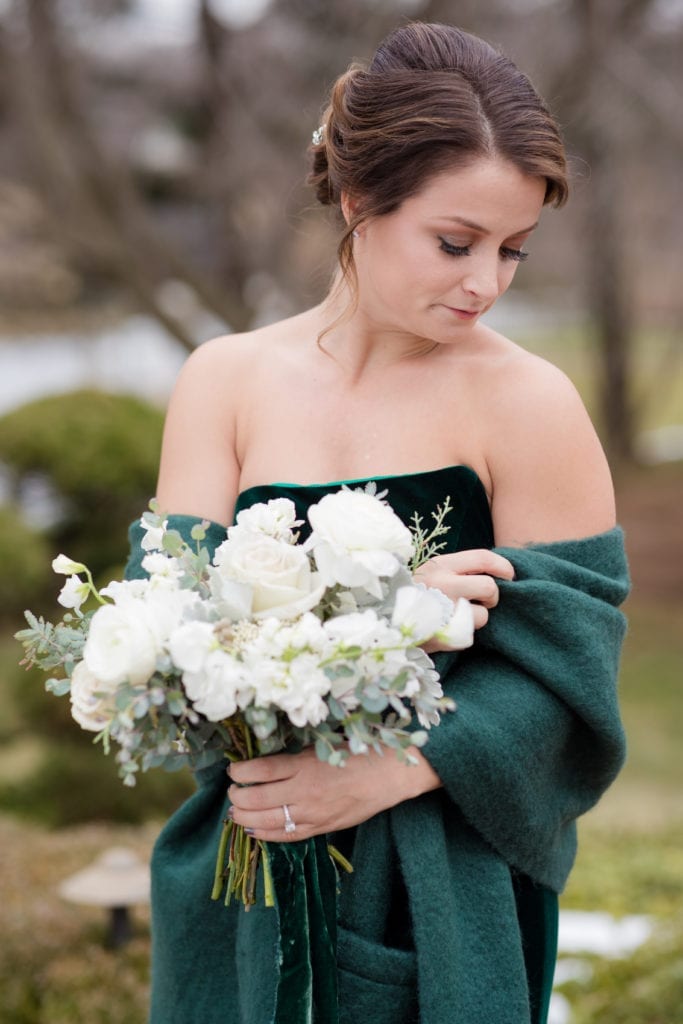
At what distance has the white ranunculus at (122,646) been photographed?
5.08 feet

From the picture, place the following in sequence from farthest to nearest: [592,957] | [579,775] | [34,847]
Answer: [34,847] → [592,957] → [579,775]

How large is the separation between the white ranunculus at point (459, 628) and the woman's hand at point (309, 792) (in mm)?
276

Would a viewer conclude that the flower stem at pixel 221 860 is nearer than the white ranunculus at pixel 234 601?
No

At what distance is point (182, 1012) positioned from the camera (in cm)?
219

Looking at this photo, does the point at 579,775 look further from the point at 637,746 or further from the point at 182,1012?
the point at 637,746

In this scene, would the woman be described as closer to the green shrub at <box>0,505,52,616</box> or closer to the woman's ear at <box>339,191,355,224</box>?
the woman's ear at <box>339,191,355,224</box>

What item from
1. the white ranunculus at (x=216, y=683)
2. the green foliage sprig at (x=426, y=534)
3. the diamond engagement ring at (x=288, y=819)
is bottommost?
the diamond engagement ring at (x=288, y=819)

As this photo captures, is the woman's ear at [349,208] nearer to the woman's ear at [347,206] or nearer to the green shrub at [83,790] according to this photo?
the woman's ear at [347,206]

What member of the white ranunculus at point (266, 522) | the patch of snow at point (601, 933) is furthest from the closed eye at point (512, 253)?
the patch of snow at point (601, 933)

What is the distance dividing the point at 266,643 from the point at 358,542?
17 cm

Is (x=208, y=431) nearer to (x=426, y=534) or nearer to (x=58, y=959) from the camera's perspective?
(x=426, y=534)

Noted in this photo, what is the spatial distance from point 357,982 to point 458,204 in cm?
118

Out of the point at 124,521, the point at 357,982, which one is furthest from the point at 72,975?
the point at 124,521

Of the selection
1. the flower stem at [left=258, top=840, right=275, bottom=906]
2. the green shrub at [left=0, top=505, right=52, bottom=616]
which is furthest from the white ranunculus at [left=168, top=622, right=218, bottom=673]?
the green shrub at [left=0, top=505, right=52, bottom=616]
